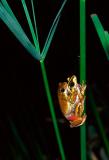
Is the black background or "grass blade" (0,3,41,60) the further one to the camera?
the black background

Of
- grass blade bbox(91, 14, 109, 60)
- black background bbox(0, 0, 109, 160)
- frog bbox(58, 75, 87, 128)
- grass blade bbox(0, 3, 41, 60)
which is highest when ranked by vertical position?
grass blade bbox(0, 3, 41, 60)

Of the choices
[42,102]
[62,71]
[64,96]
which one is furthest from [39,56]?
[42,102]

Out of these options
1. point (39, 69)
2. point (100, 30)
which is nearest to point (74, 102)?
point (100, 30)

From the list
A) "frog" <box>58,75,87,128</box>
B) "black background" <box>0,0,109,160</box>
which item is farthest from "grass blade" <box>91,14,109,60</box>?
"black background" <box>0,0,109,160</box>

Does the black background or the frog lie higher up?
the frog

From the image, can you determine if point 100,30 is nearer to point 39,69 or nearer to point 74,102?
point 74,102

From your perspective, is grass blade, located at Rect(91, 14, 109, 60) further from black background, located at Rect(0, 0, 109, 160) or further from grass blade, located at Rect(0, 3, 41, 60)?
black background, located at Rect(0, 0, 109, 160)

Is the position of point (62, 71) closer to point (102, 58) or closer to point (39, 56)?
point (102, 58)

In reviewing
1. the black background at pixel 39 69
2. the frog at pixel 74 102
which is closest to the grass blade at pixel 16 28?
the frog at pixel 74 102
